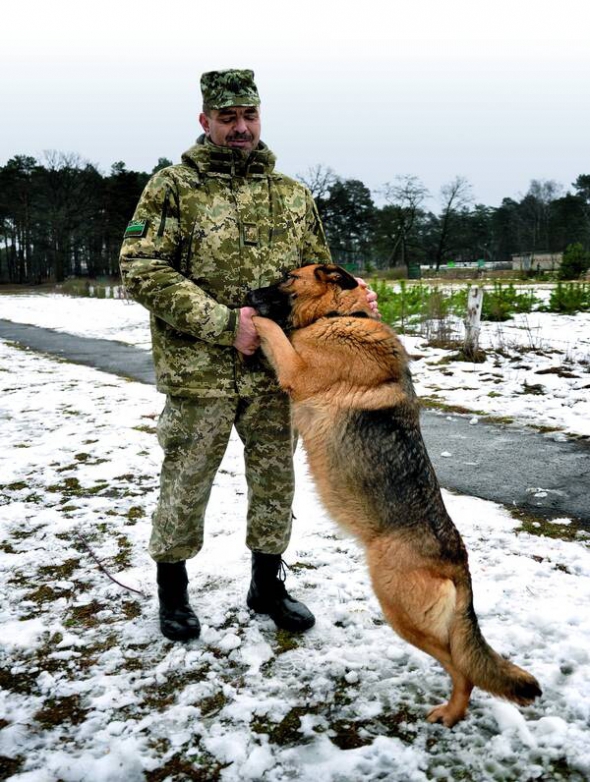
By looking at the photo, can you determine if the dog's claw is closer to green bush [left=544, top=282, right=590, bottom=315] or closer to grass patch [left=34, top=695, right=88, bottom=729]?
grass patch [left=34, top=695, right=88, bottom=729]

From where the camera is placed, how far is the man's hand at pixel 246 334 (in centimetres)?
273

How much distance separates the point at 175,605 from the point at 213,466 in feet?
2.53

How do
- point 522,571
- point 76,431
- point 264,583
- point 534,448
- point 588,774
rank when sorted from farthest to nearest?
point 76,431 → point 534,448 → point 522,571 → point 264,583 → point 588,774

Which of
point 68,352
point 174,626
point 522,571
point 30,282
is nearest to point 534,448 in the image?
point 522,571

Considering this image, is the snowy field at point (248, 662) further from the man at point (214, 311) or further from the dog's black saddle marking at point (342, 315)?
the dog's black saddle marking at point (342, 315)

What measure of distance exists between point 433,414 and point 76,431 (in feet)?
14.4

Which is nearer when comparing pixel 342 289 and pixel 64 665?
pixel 64 665

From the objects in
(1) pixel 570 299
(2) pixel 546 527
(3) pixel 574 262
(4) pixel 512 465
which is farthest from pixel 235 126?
(3) pixel 574 262

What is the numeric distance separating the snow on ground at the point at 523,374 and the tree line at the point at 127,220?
41.8m

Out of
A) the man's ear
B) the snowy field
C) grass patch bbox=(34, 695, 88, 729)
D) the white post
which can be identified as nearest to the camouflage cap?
the man's ear

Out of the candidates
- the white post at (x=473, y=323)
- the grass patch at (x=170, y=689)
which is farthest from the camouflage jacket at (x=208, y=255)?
the white post at (x=473, y=323)

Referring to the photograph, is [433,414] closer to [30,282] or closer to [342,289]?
[342,289]

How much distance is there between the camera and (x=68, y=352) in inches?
514

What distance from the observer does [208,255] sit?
9.04 ft
